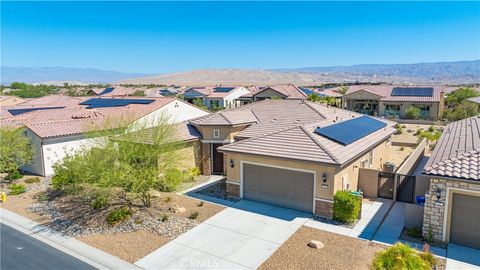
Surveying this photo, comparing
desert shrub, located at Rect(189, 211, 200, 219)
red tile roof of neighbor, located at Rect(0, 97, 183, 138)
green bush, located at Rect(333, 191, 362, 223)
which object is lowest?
desert shrub, located at Rect(189, 211, 200, 219)

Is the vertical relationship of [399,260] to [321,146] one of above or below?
below

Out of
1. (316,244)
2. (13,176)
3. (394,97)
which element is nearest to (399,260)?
(316,244)

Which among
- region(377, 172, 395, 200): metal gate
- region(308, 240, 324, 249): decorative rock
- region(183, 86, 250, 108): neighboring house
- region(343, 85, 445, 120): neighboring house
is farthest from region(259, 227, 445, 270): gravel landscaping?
region(183, 86, 250, 108): neighboring house

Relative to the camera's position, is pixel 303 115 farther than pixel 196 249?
Yes

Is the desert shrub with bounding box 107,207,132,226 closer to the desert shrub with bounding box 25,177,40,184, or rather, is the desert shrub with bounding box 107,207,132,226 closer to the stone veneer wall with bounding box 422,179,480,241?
the desert shrub with bounding box 25,177,40,184

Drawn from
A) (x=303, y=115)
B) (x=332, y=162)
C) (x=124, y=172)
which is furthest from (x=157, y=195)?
(x=303, y=115)

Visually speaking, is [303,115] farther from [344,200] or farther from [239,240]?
[239,240]

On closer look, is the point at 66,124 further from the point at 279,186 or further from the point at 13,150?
the point at 279,186
